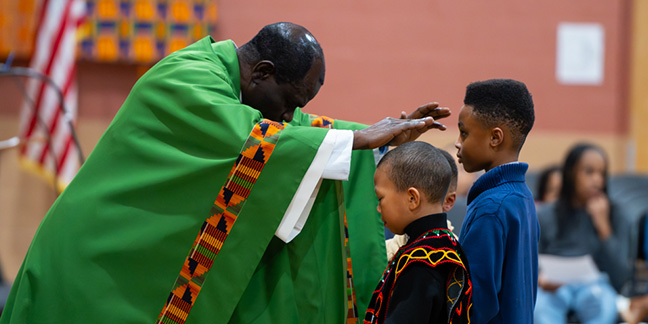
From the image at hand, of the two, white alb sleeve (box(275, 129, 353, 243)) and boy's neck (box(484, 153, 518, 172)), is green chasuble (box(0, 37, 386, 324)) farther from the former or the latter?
boy's neck (box(484, 153, 518, 172))

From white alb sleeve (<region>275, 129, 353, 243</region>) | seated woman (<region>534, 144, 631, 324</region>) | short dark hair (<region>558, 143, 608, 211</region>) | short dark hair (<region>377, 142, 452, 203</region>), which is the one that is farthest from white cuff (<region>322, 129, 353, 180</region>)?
short dark hair (<region>558, 143, 608, 211</region>)

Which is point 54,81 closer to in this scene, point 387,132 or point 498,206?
point 387,132

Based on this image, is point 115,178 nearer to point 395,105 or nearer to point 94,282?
point 94,282

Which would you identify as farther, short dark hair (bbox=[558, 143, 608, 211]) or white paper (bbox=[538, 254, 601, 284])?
short dark hair (bbox=[558, 143, 608, 211])

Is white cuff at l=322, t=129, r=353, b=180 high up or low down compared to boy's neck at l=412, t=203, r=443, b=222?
up

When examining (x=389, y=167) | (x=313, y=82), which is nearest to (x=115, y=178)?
(x=313, y=82)

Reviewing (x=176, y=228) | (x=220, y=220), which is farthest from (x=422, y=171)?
(x=176, y=228)

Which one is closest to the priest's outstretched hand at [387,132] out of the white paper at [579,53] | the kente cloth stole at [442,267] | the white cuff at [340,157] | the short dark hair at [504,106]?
the white cuff at [340,157]

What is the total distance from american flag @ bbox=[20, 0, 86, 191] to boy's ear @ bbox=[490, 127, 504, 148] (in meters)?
3.57

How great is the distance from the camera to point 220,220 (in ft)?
6.40

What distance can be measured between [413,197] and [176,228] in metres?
0.65

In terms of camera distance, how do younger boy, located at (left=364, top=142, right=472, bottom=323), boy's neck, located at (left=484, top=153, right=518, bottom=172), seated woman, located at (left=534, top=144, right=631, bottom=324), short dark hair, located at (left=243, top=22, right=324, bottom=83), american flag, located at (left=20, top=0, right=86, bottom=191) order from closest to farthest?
younger boy, located at (left=364, top=142, right=472, bottom=323)
boy's neck, located at (left=484, top=153, right=518, bottom=172)
short dark hair, located at (left=243, top=22, right=324, bottom=83)
seated woman, located at (left=534, top=144, right=631, bottom=324)
american flag, located at (left=20, top=0, right=86, bottom=191)

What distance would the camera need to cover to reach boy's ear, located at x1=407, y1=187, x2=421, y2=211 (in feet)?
5.83

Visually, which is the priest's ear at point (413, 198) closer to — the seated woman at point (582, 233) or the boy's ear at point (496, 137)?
the boy's ear at point (496, 137)
